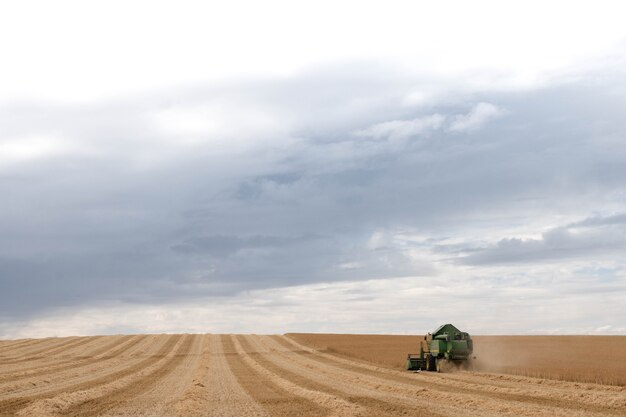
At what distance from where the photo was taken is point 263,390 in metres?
29.9

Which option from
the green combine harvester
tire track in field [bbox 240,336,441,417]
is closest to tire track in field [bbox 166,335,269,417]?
tire track in field [bbox 240,336,441,417]

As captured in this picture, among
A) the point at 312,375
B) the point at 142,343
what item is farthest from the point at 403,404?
the point at 142,343

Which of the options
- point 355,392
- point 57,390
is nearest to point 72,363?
point 57,390

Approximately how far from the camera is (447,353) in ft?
142

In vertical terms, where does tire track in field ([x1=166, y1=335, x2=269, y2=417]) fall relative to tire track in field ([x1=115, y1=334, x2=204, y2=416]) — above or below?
above

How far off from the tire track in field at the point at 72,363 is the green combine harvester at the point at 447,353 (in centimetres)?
2305

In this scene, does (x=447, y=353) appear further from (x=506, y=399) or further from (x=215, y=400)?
(x=215, y=400)

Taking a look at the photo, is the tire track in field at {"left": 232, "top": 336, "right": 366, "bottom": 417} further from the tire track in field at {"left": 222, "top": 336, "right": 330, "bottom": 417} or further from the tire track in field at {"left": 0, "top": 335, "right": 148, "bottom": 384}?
the tire track in field at {"left": 0, "top": 335, "right": 148, "bottom": 384}

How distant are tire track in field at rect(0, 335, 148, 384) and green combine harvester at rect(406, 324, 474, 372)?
23.1 meters

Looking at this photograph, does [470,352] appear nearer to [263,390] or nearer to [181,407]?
[263,390]

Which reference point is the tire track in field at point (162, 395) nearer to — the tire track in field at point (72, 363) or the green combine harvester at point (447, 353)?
the tire track in field at point (72, 363)

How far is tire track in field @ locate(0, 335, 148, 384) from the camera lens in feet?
137

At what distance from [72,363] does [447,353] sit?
30.3 m

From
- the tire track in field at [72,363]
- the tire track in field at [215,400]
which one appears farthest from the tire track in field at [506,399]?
the tire track in field at [72,363]
